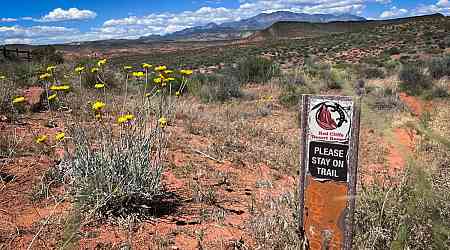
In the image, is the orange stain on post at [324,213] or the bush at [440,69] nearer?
the orange stain on post at [324,213]

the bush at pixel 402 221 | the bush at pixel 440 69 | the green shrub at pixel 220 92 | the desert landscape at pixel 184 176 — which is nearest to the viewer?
the bush at pixel 402 221

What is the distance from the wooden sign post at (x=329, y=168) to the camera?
7.25 ft

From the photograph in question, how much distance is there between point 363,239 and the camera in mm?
2641

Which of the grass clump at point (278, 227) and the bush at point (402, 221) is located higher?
the bush at point (402, 221)

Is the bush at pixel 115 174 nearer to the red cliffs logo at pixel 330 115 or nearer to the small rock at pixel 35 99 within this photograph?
the red cliffs logo at pixel 330 115

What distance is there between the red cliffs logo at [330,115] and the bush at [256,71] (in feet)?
45.4

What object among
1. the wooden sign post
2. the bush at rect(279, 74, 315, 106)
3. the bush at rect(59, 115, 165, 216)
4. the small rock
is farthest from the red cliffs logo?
the bush at rect(279, 74, 315, 106)

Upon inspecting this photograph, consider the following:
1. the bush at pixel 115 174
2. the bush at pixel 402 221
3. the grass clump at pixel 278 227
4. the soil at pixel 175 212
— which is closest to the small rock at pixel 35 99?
the soil at pixel 175 212

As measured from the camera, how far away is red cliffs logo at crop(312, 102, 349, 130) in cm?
222

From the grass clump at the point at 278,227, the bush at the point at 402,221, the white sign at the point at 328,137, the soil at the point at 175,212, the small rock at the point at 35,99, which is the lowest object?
the soil at the point at 175,212

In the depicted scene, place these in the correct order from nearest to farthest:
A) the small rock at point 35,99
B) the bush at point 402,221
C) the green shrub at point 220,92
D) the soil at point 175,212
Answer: the bush at point 402,221 < the soil at point 175,212 < the small rock at point 35,99 < the green shrub at point 220,92

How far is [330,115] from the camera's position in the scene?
2262 mm

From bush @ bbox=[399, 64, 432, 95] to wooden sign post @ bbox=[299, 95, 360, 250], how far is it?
38.3ft

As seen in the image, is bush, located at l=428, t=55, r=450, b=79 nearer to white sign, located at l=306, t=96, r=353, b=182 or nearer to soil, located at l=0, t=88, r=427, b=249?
soil, located at l=0, t=88, r=427, b=249
